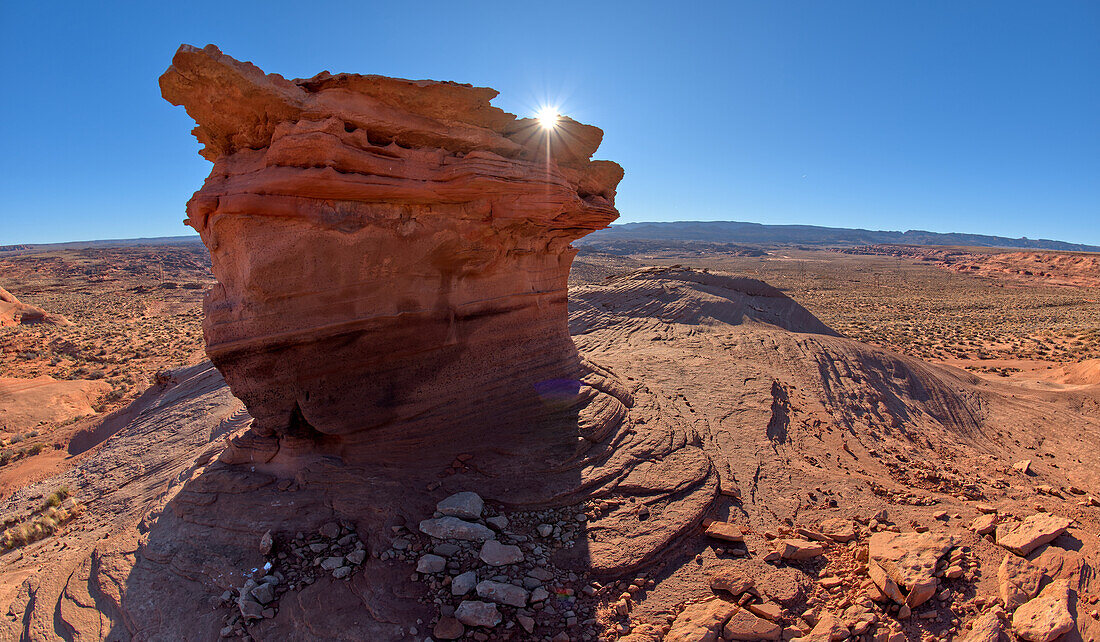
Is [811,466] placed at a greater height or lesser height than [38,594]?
greater

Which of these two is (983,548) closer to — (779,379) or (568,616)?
(568,616)

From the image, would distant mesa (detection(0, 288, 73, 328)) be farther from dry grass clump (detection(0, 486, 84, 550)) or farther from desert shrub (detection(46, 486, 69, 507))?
dry grass clump (detection(0, 486, 84, 550))

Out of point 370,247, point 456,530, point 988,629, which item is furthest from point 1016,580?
point 370,247

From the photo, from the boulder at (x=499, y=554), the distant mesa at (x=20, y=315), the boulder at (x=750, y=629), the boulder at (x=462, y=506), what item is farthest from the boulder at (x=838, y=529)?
the distant mesa at (x=20, y=315)

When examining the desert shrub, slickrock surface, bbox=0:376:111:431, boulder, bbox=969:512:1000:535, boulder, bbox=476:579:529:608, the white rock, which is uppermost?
boulder, bbox=969:512:1000:535

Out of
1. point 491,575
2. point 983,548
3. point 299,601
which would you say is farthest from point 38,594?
point 983,548

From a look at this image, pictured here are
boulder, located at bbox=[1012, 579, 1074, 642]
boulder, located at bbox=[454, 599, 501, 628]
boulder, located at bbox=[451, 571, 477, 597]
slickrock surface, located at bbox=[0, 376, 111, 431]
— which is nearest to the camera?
boulder, located at bbox=[1012, 579, 1074, 642]

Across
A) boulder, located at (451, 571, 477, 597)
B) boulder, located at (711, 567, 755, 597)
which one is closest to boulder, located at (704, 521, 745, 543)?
boulder, located at (711, 567, 755, 597)
